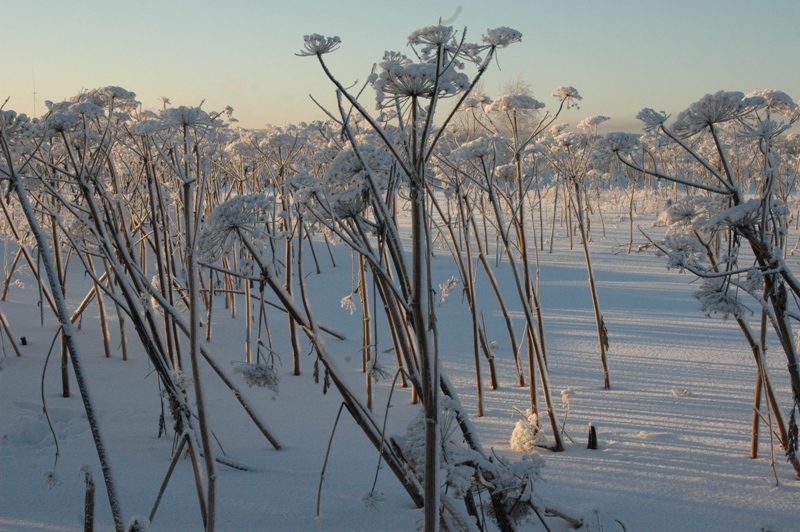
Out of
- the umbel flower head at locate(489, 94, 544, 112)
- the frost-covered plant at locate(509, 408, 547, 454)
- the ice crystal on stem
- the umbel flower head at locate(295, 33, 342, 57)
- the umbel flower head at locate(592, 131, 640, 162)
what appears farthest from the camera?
the umbel flower head at locate(489, 94, 544, 112)

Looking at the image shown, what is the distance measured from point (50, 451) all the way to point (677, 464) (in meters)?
3.39

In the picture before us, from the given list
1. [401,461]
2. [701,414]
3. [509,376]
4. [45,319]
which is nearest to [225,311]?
[45,319]

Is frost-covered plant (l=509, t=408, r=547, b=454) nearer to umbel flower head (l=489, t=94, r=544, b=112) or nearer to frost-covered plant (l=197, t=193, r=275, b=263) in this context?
umbel flower head (l=489, t=94, r=544, b=112)

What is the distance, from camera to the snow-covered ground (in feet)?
9.24

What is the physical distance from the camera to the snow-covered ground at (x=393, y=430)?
2.82 m

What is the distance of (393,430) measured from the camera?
14.5 feet

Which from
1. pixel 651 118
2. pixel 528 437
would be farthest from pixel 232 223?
pixel 528 437

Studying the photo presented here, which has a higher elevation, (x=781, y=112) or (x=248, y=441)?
(x=781, y=112)

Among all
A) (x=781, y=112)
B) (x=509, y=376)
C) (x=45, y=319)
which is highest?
(x=781, y=112)

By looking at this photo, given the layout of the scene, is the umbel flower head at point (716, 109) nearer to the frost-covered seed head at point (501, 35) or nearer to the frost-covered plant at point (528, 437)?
the frost-covered seed head at point (501, 35)

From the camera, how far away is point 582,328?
816 centimetres

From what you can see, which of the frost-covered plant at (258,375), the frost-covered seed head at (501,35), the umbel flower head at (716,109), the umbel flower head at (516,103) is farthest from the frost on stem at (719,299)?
the umbel flower head at (516,103)

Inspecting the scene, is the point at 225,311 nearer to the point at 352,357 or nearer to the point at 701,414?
the point at 352,357

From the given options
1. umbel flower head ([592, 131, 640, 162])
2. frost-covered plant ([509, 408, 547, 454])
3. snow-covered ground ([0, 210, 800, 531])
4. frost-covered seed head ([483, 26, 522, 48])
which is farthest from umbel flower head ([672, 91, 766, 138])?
frost-covered plant ([509, 408, 547, 454])
